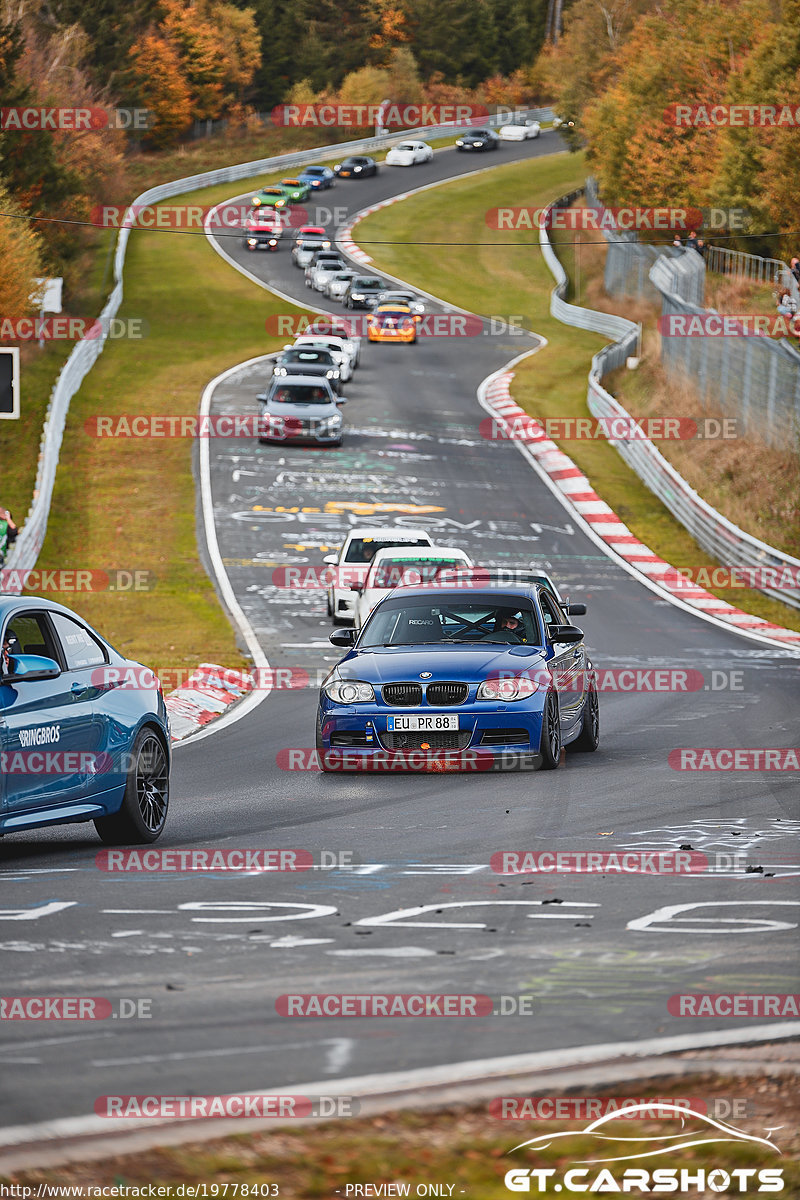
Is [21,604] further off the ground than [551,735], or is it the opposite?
[21,604]

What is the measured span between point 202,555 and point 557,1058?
28.4 meters

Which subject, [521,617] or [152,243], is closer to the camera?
[521,617]

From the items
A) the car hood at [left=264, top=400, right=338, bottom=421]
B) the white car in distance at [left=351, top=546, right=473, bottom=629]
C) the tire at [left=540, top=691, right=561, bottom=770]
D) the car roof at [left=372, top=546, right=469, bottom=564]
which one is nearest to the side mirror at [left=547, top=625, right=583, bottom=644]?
the tire at [left=540, top=691, right=561, bottom=770]

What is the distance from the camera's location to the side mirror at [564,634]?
1452cm

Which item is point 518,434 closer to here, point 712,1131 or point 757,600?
point 757,600

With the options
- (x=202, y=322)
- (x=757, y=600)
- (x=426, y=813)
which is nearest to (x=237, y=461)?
(x=757, y=600)

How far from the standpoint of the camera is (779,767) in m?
13.8

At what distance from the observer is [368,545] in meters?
27.2

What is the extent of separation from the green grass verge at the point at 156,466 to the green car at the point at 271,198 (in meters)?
8.51

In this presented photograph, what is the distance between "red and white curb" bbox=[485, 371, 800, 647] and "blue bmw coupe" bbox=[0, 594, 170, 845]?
17.2 m

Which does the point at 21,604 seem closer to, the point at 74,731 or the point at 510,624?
the point at 74,731

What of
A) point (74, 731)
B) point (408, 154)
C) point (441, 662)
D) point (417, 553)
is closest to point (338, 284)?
point (408, 154)

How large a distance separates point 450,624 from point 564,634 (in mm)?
940

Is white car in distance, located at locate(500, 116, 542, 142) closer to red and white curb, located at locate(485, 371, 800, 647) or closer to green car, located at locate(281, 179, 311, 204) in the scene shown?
green car, located at locate(281, 179, 311, 204)
